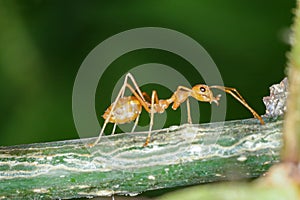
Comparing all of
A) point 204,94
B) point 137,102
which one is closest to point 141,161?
point 137,102

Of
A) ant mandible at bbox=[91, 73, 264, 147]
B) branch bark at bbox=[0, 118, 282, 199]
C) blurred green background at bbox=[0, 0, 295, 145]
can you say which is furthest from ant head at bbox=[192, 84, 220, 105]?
branch bark at bbox=[0, 118, 282, 199]

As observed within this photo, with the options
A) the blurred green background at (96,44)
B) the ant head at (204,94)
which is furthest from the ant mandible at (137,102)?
the blurred green background at (96,44)

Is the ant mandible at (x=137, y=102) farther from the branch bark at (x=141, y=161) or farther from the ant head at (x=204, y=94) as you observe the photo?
the branch bark at (x=141, y=161)

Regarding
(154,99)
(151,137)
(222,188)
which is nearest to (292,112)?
(222,188)

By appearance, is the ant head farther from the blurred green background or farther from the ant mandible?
the blurred green background

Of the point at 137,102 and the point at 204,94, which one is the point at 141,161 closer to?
the point at 137,102
